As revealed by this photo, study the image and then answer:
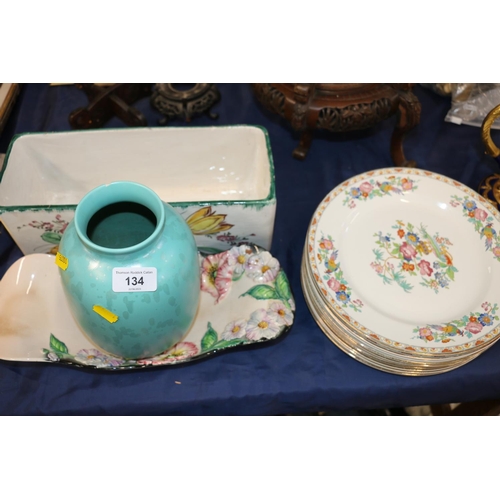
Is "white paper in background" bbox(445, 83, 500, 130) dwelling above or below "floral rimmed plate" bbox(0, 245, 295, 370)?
above

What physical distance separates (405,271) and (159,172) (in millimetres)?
572

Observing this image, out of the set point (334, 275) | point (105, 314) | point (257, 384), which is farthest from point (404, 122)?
point (105, 314)

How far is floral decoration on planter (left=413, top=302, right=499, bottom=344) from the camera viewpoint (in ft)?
2.39

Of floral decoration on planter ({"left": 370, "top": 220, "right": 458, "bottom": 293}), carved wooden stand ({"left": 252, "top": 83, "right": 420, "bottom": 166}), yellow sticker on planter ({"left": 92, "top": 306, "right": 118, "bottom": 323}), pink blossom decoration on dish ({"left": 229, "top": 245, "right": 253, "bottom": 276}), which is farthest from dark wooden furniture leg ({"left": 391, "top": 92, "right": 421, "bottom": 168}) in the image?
yellow sticker on planter ({"left": 92, "top": 306, "right": 118, "bottom": 323})

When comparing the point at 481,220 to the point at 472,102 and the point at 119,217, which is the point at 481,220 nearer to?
the point at 472,102

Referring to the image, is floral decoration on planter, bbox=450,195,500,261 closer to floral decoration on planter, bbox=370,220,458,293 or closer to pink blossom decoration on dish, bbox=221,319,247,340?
floral decoration on planter, bbox=370,220,458,293

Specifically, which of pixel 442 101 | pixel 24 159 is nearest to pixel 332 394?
pixel 24 159

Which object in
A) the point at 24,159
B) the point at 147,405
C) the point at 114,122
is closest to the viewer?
the point at 147,405

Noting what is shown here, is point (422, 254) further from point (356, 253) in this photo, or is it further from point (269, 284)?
point (269, 284)

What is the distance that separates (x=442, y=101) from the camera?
1219mm

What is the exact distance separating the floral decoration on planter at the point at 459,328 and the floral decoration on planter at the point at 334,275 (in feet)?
0.38

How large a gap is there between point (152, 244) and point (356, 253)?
424 millimetres

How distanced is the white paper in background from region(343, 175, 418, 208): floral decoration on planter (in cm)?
Answer: 38

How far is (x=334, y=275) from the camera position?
2.59ft
